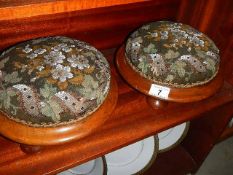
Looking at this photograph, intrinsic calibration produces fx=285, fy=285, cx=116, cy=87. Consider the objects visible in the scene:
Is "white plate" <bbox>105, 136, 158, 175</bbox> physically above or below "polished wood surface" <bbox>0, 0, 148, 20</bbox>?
below

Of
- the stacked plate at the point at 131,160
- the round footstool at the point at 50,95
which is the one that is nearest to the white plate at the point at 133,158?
the stacked plate at the point at 131,160

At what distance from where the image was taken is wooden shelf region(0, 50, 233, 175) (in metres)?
0.82

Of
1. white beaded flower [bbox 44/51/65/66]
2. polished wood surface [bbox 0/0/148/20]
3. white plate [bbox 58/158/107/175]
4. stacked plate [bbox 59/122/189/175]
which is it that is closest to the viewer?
polished wood surface [bbox 0/0/148/20]

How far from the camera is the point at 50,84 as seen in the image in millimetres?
709

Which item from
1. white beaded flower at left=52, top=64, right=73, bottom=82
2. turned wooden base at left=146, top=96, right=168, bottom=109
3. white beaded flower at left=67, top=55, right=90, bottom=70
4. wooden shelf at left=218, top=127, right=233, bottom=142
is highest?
white beaded flower at left=67, top=55, right=90, bottom=70

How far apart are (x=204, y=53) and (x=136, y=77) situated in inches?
9.1

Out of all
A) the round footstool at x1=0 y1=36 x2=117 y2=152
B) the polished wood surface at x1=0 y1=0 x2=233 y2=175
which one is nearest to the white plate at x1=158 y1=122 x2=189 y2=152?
the polished wood surface at x1=0 y1=0 x2=233 y2=175

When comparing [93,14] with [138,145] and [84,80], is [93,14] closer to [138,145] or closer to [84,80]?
[84,80]

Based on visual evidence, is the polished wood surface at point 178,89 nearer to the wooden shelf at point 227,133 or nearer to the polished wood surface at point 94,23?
the polished wood surface at point 94,23

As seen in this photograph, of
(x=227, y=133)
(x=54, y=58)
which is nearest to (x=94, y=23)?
(x=54, y=58)

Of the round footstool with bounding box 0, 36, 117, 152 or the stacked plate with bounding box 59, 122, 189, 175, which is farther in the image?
the stacked plate with bounding box 59, 122, 189, 175

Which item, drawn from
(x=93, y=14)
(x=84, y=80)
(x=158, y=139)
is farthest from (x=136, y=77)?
(x=158, y=139)

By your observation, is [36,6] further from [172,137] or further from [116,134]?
[172,137]

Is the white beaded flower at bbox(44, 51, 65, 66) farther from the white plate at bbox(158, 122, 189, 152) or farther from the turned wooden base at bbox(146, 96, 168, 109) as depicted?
the white plate at bbox(158, 122, 189, 152)
